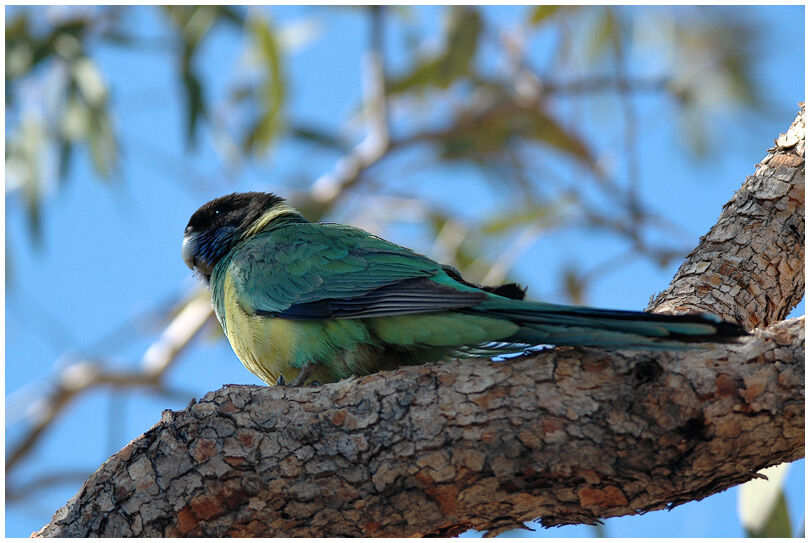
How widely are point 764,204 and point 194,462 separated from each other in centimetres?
273

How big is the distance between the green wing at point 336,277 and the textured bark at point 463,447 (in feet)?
1.10

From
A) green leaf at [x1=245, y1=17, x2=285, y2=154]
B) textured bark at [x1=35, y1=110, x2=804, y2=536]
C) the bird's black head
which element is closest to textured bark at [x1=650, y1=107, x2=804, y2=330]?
textured bark at [x1=35, y1=110, x2=804, y2=536]

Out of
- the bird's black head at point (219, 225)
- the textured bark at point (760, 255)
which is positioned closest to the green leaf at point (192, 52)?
the bird's black head at point (219, 225)

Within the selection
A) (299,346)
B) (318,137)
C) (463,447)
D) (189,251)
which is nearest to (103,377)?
(318,137)

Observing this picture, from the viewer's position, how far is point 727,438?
2.70 m

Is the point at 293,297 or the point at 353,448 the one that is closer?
the point at 353,448

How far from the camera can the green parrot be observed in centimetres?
274

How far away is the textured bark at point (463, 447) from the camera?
2719 millimetres

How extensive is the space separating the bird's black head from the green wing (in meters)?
0.39

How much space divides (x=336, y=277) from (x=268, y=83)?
4.15 metres

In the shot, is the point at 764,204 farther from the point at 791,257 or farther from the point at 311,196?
the point at 311,196

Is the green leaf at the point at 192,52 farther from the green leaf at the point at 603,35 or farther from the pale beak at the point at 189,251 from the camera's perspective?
the green leaf at the point at 603,35

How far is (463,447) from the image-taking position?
2814 mm

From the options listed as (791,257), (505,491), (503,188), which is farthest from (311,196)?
(505,491)
